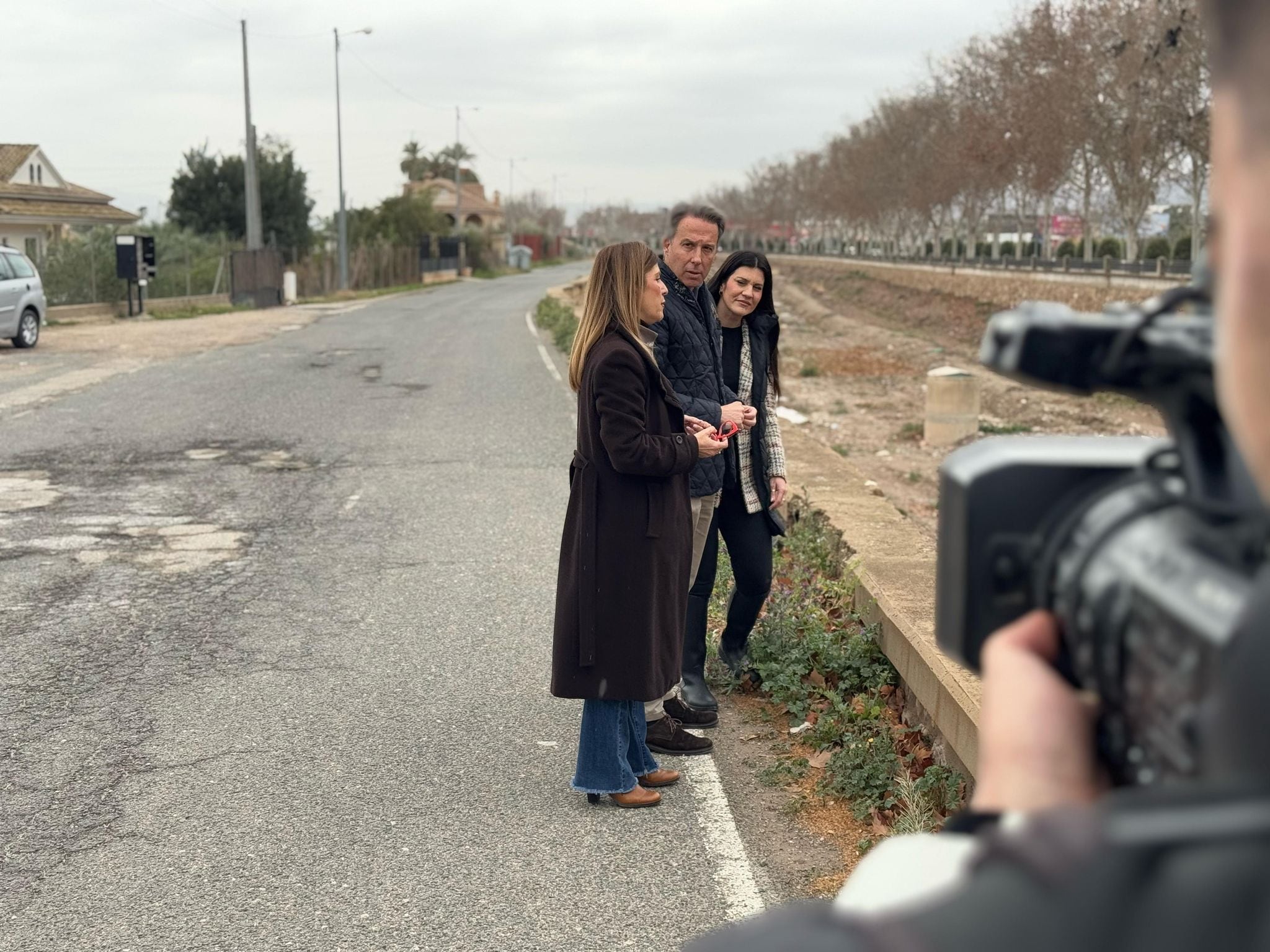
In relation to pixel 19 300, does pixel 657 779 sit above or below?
below

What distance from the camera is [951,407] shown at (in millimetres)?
16812

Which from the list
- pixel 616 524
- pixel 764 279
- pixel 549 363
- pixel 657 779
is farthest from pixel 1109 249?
pixel 616 524

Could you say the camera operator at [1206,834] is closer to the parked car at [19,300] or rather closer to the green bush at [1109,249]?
the parked car at [19,300]

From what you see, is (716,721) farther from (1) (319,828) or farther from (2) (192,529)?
(2) (192,529)

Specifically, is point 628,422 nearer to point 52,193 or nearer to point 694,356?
point 694,356

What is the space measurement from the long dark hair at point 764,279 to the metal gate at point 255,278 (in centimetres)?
3529

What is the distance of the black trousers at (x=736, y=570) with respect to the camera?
5770 mm

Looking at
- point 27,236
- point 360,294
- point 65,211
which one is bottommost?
point 360,294

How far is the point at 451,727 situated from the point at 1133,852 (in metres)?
5.01

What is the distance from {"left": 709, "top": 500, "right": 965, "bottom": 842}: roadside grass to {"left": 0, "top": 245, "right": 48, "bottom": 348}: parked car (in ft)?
58.0

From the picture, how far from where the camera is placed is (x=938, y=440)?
17016 mm

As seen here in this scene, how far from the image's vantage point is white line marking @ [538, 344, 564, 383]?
1938 cm

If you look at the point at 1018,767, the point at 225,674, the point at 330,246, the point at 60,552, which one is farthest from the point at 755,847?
the point at 330,246

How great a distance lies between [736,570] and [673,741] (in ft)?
2.62
